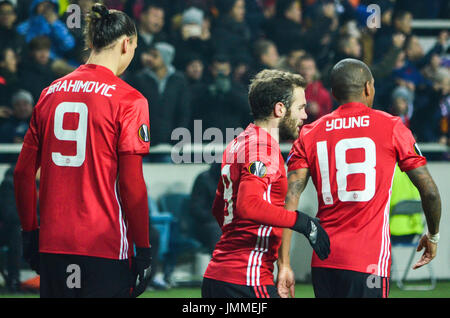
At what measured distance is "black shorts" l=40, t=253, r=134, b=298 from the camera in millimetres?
3438

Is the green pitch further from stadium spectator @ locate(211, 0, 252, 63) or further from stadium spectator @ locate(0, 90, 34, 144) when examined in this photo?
stadium spectator @ locate(211, 0, 252, 63)

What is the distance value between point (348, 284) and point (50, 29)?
23.8 feet

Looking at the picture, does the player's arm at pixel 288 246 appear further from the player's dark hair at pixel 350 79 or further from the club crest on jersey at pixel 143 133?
the club crest on jersey at pixel 143 133

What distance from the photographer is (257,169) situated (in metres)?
3.59

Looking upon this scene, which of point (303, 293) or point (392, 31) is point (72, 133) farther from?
point (392, 31)

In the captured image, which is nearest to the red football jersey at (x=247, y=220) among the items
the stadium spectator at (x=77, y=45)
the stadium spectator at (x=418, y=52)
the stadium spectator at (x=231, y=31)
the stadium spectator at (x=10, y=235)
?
the stadium spectator at (x=10, y=235)

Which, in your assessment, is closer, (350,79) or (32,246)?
(32,246)

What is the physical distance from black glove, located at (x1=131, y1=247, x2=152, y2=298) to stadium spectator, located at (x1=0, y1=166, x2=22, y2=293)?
487 centimetres

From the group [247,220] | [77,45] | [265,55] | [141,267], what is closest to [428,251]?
[247,220]

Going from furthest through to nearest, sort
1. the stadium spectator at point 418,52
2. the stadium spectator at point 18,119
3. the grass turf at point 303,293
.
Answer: the stadium spectator at point 418,52, the stadium spectator at point 18,119, the grass turf at point 303,293

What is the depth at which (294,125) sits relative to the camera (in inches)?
156

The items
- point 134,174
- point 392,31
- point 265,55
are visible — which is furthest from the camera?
point 392,31

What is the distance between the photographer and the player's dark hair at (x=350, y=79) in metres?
4.23

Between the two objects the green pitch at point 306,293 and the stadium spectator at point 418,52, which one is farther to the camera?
the stadium spectator at point 418,52
